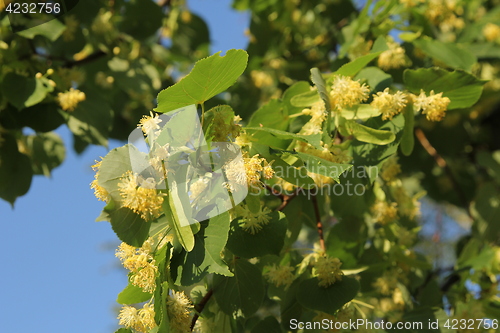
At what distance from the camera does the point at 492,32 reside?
2.85 meters

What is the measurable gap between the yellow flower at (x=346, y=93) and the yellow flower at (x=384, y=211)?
0.60m

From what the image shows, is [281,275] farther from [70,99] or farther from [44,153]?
[44,153]

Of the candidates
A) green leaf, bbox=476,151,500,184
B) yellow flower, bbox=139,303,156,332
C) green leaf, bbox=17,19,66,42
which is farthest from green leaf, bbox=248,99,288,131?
green leaf, bbox=476,151,500,184

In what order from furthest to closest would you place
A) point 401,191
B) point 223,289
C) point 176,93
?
point 401,191 → point 223,289 → point 176,93

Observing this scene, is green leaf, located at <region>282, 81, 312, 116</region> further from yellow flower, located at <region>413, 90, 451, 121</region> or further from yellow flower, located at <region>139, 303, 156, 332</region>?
yellow flower, located at <region>139, 303, 156, 332</region>

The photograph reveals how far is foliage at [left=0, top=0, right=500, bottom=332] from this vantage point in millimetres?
1293

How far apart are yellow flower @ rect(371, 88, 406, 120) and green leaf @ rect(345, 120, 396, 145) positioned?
0.35 ft

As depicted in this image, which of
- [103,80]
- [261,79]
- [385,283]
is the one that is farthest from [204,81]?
[261,79]

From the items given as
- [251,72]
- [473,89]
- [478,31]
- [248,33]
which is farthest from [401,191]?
[248,33]

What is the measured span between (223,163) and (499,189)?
2.62 metres

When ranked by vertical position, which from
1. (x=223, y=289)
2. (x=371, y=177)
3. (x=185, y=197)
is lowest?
(x=223, y=289)

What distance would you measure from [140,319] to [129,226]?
0.87 ft

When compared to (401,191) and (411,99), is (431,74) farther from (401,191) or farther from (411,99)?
(401,191)

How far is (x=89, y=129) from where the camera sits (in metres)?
2.27
